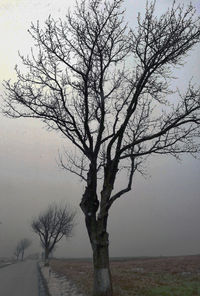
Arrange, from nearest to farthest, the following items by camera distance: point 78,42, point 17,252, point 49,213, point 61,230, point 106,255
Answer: point 106,255 < point 78,42 < point 61,230 < point 49,213 < point 17,252

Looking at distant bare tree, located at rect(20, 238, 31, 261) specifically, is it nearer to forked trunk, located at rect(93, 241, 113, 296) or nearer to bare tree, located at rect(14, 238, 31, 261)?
bare tree, located at rect(14, 238, 31, 261)

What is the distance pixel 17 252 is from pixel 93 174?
161 metres

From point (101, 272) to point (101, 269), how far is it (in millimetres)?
98

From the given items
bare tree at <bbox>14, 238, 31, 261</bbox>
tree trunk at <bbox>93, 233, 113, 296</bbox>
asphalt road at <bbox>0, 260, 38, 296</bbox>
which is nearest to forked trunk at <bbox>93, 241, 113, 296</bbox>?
tree trunk at <bbox>93, 233, 113, 296</bbox>

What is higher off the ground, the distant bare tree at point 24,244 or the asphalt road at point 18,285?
the distant bare tree at point 24,244

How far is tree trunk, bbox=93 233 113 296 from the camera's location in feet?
34.6

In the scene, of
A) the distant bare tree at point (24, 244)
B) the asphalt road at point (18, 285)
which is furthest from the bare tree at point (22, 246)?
the asphalt road at point (18, 285)

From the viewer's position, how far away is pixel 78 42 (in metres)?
13.0

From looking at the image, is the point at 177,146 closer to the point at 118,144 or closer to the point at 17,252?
the point at 118,144

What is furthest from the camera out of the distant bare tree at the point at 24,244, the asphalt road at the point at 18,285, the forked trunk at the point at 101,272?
the distant bare tree at the point at 24,244

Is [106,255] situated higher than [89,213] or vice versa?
[89,213]

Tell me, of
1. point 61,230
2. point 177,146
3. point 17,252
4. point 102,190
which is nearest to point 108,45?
point 177,146

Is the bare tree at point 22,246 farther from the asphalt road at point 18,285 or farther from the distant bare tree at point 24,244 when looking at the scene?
the asphalt road at point 18,285

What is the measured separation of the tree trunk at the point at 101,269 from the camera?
34.6ft
